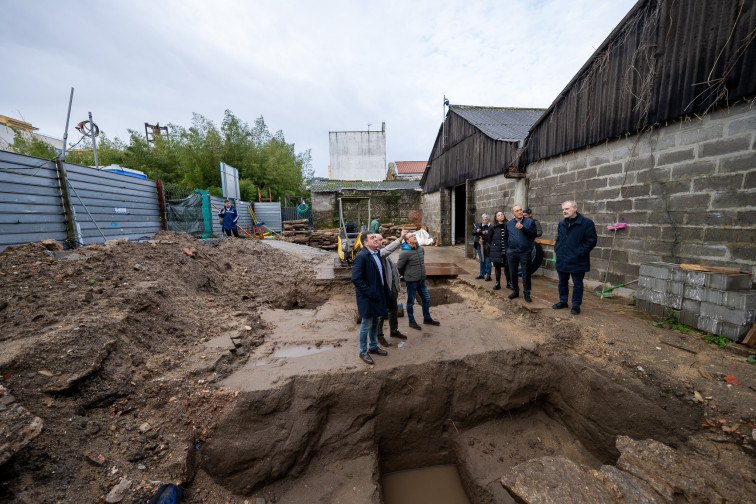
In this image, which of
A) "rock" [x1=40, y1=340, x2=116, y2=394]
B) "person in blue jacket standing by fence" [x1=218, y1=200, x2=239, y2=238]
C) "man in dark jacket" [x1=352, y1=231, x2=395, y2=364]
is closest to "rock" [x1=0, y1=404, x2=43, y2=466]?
"rock" [x1=40, y1=340, x2=116, y2=394]

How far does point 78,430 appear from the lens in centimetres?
260

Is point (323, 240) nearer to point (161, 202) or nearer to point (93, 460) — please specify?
point (161, 202)

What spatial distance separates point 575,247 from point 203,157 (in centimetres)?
2171

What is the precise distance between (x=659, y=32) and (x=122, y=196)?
38.2ft

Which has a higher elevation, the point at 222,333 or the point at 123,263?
the point at 123,263

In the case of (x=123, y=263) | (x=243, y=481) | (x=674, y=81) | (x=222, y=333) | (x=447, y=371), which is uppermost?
(x=674, y=81)

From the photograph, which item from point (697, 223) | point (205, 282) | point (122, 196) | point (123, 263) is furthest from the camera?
point (122, 196)

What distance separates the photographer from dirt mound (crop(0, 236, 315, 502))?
2406mm

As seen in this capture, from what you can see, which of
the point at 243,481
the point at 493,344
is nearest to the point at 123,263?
the point at 243,481

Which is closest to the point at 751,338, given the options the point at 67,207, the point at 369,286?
the point at 369,286

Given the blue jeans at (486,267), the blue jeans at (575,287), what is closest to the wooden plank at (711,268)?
the blue jeans at (575,287)

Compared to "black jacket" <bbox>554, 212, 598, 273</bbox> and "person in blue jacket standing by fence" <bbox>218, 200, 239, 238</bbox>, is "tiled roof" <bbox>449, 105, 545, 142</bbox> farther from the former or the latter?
"person in blue jacket standing by fence" <bbox>218, 200, 239, 238</bbox>

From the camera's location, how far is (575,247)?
14.6 feet

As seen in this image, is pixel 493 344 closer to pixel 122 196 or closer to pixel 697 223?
pixel 697 223
